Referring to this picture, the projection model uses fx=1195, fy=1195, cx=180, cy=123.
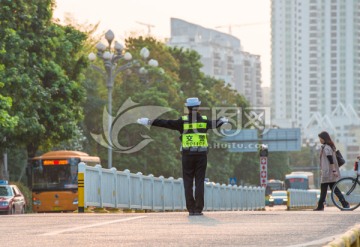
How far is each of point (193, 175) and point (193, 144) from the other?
1.83 feet

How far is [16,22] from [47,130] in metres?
5.43

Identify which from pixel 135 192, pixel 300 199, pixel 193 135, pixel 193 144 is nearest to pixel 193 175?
pixel 193 144

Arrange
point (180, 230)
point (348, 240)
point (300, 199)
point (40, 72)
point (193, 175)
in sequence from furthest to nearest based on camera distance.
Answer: point (300, 199), point (40, 72), point (193, 175), point (180, 230), point (348, 240)

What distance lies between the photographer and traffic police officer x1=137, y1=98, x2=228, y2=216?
1862cm

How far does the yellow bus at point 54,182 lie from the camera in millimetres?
53438

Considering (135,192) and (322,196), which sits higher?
(135,192)

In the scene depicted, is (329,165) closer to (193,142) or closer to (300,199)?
(193,142)

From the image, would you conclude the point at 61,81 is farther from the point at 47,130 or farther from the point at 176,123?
the point at 176,123

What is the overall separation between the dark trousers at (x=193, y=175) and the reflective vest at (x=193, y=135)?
0.72 ft

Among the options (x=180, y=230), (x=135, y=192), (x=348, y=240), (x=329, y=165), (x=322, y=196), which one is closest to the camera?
(x=348, y=240)

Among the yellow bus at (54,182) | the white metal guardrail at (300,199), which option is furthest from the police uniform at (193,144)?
the white metal guardrail at (300,199)

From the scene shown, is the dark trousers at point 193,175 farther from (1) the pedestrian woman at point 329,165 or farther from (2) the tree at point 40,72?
(2) the tree at point 40,72

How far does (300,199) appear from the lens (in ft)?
231

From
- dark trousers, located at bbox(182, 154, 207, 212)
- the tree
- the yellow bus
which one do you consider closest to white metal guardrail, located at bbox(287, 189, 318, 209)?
the yellow bus
